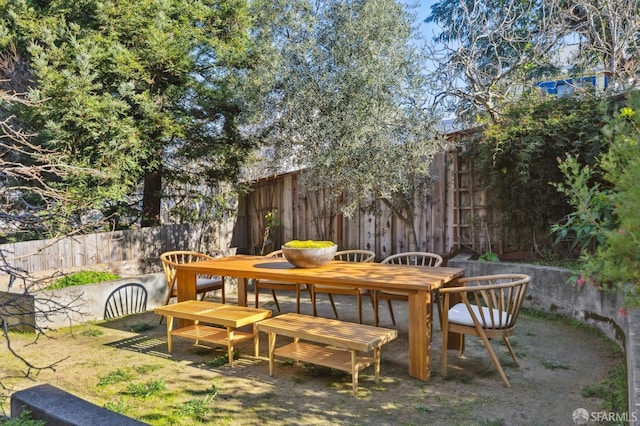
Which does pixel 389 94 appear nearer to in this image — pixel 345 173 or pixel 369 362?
pixel 345 173

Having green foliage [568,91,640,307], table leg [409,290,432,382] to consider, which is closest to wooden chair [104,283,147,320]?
table leg [409,290,432,382]

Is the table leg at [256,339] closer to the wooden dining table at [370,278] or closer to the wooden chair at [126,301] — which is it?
the wooden dining table at [370,278]

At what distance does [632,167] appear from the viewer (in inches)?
57.7

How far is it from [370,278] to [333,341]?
704 mm

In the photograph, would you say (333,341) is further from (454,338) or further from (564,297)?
(564,297)

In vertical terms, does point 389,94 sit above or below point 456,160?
above

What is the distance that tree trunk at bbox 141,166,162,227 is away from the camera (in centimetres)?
693

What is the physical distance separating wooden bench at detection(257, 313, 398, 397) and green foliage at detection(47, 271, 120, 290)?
282 cm

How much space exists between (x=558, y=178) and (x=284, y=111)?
3.38m

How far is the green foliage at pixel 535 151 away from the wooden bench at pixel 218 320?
11.1ft

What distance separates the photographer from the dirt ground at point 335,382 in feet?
8.89

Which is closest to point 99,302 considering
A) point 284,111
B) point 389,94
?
point 284,111

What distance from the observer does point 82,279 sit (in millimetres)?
5230

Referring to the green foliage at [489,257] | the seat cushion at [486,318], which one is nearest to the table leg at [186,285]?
the seat cushion at [486,318]
